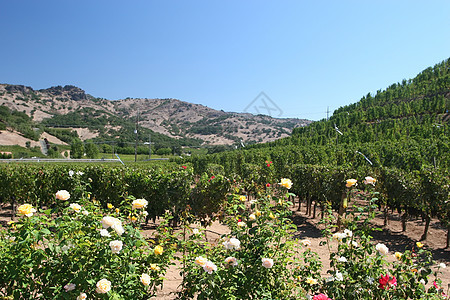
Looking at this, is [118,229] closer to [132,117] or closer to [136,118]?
[136,118]

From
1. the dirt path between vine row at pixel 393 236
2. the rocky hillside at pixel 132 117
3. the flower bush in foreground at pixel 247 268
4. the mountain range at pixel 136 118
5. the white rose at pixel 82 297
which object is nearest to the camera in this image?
the white rose at pixel 82 297

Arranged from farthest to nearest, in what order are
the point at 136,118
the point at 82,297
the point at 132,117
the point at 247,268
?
the point at 132,117, the point at 136,118, the point at 247,268, the point at 82,297

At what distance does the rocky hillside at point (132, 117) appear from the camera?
82250 millimetres

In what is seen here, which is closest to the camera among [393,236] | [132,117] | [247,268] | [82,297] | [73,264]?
[82,297]

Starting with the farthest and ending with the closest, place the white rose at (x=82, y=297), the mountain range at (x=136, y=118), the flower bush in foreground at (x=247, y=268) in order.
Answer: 1. the mountain range at (x=136, y=118)
2. the flower bush in foreground at (x=247, y=268)
3. the white rose at (x=82, y=297)

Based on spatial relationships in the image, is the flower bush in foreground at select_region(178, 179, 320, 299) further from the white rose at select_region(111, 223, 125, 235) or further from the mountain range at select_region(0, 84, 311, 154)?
the mountain range at select_region(0, 84, 311, 154)

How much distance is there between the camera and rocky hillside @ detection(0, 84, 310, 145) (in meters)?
82.2

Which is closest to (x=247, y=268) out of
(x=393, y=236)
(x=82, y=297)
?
(x=82, y=297)

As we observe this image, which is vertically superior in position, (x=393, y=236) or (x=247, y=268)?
(x=247, y=268)

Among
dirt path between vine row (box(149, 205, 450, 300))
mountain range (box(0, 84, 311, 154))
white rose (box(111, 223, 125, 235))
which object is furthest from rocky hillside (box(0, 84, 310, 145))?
white rose (box(111, 223, 125, 235))

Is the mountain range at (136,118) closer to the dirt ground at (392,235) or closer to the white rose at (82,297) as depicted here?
the dirt ground at (392,235)

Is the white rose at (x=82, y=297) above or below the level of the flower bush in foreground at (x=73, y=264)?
below

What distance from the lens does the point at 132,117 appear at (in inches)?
4569

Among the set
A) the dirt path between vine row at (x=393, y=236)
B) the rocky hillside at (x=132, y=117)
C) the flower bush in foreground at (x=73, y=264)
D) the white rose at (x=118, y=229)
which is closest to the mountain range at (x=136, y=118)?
the rocky hillside at (x=132, y=117)
